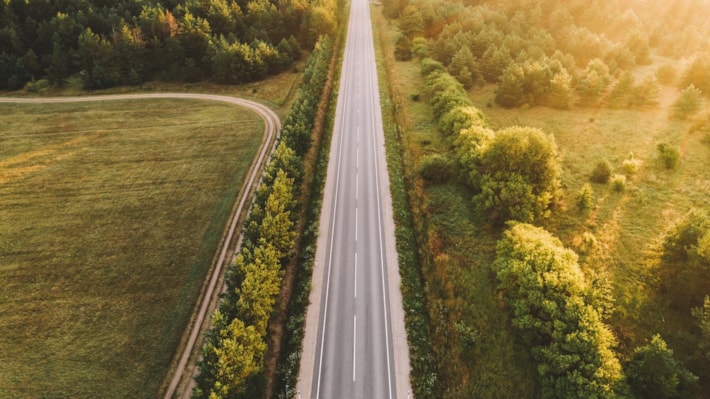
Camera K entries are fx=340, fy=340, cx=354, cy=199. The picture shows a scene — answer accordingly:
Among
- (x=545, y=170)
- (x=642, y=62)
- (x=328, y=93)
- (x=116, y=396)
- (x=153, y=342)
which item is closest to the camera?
(x=116, y=396)

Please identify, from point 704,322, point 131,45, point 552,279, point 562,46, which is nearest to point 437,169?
point 552,279

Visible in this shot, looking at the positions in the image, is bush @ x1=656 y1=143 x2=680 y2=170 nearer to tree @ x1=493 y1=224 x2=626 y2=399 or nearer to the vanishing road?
tree @ x1=493 y1=224 x2=626 y2=399

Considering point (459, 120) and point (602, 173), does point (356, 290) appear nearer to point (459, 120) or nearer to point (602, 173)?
point (459, 120)

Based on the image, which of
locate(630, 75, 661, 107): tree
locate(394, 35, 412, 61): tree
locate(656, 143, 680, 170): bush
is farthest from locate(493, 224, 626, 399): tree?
locate(394, 35, 412, 61): tree

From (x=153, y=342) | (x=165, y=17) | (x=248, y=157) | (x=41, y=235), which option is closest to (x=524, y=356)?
(x=153, y=342)

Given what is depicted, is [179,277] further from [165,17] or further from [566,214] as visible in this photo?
[165,17]

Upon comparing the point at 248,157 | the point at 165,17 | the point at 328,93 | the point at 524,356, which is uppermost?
the point at 165,17

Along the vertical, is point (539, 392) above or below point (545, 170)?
below
